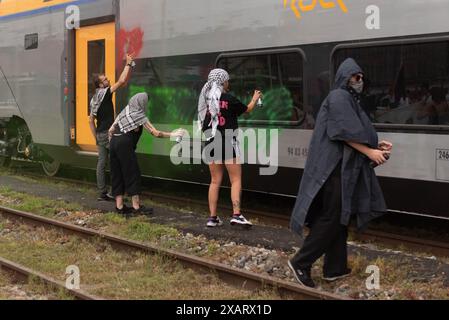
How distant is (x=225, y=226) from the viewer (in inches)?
276

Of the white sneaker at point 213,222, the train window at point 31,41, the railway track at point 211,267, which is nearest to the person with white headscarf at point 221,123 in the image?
the white sneaker at point 213,222

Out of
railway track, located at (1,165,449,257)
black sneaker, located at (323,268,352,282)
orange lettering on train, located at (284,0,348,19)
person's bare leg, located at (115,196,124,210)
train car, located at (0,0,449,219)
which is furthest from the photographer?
person's bare leg, located at (115,196,124,210)

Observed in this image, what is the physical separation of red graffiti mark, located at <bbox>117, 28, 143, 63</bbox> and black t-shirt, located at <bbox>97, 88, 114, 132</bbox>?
780mm

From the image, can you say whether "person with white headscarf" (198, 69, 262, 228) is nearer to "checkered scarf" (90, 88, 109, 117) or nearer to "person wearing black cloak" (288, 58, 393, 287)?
"person wearing black cloak" (288, 58, 393, 287)

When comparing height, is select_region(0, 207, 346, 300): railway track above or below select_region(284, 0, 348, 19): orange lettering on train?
below

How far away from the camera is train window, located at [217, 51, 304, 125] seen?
6836mm

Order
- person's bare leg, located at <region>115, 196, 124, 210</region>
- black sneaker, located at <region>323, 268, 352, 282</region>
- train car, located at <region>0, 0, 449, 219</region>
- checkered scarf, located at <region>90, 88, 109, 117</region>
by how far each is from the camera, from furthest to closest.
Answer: checkered scarf, located at <region>90, 88, 109, 117</region> < person's bare leg, located at <region>115, 196, 124, 210</region> < train car, located at <region>0, 0, 449, 219</region> < black sneaker, located at <region>323, 268, 352, 282</region>

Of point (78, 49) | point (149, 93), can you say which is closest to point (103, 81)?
point (149, 93)

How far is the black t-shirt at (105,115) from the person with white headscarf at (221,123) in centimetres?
227

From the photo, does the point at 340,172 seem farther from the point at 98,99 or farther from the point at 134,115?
the point at 98,99

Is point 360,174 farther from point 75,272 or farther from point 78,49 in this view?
point 78,49

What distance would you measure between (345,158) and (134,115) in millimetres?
3466

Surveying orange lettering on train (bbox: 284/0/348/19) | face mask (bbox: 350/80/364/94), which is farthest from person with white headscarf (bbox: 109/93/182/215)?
face mask (bbox: 350/80/364/94)

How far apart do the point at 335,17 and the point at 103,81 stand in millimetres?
3537
